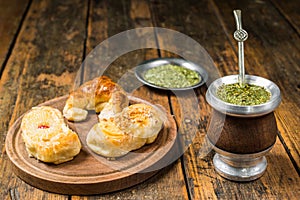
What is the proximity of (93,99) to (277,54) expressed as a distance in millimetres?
988

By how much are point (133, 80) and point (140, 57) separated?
0.24 metres

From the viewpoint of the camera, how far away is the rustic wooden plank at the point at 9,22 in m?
2.35

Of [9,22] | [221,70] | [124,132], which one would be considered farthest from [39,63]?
[124,132]

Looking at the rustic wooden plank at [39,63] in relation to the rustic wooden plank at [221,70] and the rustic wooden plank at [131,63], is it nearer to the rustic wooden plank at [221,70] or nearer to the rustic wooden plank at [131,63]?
the rustic wooden plank at [131,63]

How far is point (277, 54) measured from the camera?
229 cm

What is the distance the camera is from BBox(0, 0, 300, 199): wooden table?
1.43 m

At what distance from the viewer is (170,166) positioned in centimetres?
151

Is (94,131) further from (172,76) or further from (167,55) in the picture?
(167,55)

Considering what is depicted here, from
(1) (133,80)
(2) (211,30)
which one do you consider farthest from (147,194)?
(2) (211,30)

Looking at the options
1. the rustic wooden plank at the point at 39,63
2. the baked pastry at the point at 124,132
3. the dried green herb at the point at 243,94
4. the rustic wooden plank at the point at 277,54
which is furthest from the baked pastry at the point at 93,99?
the rustic wooden plank at the point at 277,54

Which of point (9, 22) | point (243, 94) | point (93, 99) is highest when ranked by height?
point (243, 94)

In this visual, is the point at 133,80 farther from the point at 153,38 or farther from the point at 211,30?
the point at 211,30

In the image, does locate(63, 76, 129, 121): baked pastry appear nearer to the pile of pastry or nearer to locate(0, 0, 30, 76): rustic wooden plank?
the pile of pastry

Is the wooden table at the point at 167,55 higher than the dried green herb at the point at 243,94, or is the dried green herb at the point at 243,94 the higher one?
the dried green herb at the point at 243,94
